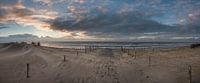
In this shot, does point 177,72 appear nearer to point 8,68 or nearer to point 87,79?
point 87,79

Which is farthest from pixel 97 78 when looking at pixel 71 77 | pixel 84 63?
pixel 84 63

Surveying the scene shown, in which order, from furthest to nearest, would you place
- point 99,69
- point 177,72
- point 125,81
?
1. point 99,69
2. point 177,72
3. point 125,81

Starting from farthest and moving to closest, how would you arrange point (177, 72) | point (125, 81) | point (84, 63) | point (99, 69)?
→ point (84, 63)
point (99, 69)
point (177, 72)
point (125, 81)

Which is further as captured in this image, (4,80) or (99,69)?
(99,69)

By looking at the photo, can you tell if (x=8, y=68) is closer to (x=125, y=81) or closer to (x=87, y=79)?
(x=87, y=79)

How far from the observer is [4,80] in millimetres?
27109

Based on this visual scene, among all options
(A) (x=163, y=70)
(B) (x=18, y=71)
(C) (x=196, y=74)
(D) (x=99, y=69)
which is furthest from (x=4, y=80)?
(C) (x=196, y=74)

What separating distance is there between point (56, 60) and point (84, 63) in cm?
495

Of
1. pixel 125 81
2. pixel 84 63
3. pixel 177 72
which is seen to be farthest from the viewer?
pixel 84 63

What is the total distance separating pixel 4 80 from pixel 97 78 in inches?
457

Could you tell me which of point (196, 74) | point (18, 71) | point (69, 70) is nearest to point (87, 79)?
point (69, 70)

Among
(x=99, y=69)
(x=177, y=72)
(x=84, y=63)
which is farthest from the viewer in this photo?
(x=84, y=63)

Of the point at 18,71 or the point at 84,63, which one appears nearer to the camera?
the point at 18,71

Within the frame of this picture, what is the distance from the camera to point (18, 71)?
30.1m
